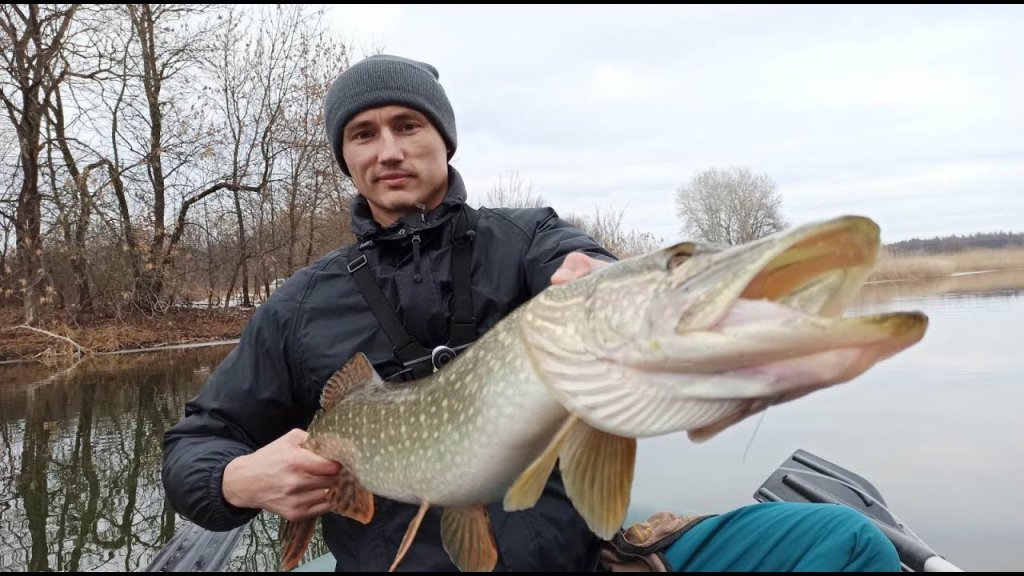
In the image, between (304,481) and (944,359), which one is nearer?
(304,481)

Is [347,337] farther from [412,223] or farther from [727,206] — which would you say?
[727,206]

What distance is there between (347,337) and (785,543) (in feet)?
5.50

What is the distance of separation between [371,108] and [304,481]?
143cm

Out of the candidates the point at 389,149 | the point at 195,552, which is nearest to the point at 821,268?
the point at 389,149

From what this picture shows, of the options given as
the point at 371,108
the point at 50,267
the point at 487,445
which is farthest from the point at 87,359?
the point at 487,445

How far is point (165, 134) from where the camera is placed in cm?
1686

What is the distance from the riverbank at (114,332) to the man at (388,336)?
→ 13.0m

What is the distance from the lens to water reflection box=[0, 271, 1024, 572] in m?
3.96

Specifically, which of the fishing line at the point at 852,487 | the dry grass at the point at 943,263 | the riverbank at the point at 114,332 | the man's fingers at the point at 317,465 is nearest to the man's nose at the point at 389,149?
the man's fingers at the point at 317,465

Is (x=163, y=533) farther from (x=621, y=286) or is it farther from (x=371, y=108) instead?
(x=621, y=286)

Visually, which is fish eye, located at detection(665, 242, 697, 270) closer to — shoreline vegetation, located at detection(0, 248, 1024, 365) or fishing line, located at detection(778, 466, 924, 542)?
fishing line, located at detection(778, 466, 924, 542)

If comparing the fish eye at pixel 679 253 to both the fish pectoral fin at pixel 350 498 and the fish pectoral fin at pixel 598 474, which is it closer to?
the fish pectoral fin at pixel 598 474

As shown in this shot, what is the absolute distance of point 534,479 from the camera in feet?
4.28

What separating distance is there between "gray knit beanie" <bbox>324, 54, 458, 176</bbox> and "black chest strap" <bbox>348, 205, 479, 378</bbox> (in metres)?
0.59
